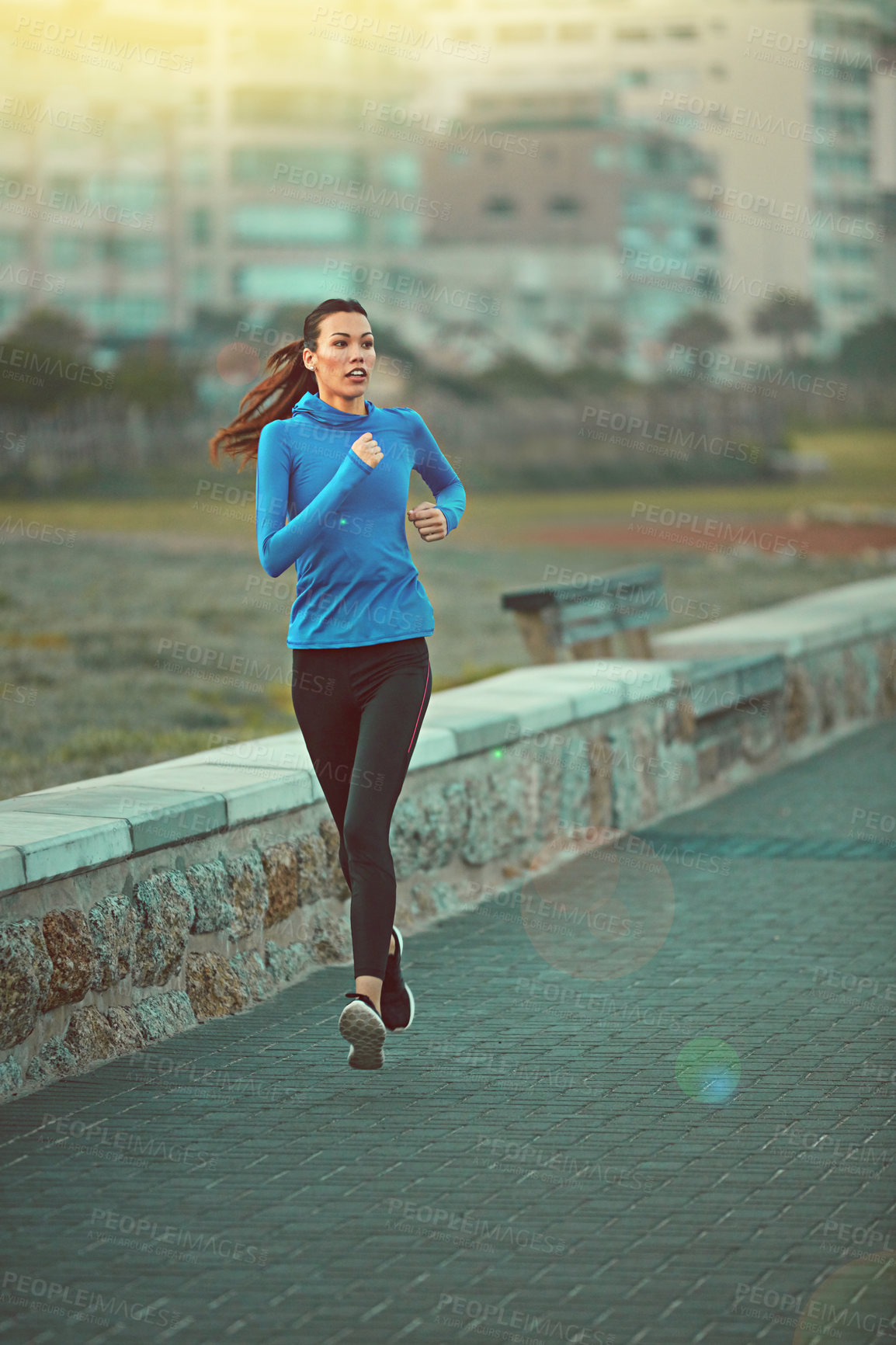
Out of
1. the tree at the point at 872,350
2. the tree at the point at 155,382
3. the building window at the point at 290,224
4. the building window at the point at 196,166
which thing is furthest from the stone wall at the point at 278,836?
the building window at the point at 196,166

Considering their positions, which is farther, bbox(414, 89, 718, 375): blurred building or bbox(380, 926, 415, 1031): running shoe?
bbox(414, 89, 718, 375): blurred building

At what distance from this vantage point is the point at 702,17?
9900 centimetres

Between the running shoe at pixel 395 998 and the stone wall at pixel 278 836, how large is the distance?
24.6 inches

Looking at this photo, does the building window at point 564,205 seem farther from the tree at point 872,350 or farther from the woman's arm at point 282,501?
the woman's arm at point 282,501

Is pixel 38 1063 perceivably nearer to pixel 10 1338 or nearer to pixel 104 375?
pixel 10 1338

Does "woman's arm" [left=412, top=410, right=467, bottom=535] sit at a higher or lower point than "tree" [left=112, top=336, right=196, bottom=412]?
lower

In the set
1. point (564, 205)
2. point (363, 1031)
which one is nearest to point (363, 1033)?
point (363, 1031)

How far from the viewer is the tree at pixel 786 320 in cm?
8200

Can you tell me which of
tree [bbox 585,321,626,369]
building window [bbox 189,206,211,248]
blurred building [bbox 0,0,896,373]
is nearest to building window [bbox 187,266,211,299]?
blurred building [bbox 0,0,896,373]

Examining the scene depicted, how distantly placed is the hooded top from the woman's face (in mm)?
76

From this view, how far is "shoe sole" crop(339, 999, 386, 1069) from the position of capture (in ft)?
16.3

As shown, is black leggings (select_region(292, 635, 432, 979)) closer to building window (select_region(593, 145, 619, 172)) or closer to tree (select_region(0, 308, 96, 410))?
tree (select_region(0, 308, 96, 410))

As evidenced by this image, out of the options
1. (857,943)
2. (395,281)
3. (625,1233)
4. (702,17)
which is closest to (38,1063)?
(625,1233)

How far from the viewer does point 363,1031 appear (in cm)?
498
